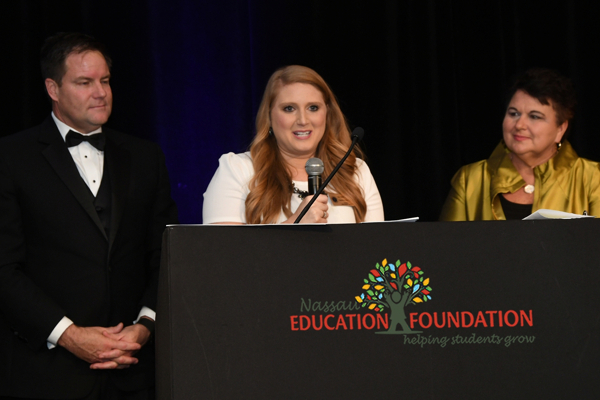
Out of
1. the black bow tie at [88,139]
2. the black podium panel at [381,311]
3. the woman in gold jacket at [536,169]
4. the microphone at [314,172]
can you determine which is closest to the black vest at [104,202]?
the black bow tie at [88,139]

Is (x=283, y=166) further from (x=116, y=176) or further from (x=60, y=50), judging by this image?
(x=60, y=50)

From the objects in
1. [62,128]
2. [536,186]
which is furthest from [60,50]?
[536,186]

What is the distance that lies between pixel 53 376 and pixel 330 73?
2169mm

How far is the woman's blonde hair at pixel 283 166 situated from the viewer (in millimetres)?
2320

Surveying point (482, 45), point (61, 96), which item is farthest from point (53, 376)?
point (482, 45)

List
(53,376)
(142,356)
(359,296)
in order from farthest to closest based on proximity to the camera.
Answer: (142,356) < (53,376) < (359,296)

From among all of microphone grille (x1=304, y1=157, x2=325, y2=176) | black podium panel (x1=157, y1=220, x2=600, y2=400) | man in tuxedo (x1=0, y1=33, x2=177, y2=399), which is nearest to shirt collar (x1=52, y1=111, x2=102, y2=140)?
man in tuxedo (x1=0, y1=33, x2=177, y2=399)

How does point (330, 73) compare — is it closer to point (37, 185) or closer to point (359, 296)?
point (37, 185)

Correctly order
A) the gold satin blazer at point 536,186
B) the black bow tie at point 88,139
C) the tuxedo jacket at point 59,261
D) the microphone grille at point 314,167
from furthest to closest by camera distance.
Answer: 1. the gold satin blazer at point 536,186
2. the black bow tie at point 88,139
3. the tuxedo jacket at point 59,261
4. the microphone grille at point 314,167

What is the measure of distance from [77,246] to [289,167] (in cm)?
87

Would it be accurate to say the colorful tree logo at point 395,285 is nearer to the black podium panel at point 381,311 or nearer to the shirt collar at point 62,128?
the black podium panel at point 381,311

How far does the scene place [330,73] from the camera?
3.53 m

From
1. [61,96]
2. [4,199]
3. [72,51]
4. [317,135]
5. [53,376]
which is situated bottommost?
[53,376]

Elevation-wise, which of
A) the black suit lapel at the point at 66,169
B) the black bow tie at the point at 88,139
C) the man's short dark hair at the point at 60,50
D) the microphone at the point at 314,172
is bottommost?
the microphone at the point at 314,172
